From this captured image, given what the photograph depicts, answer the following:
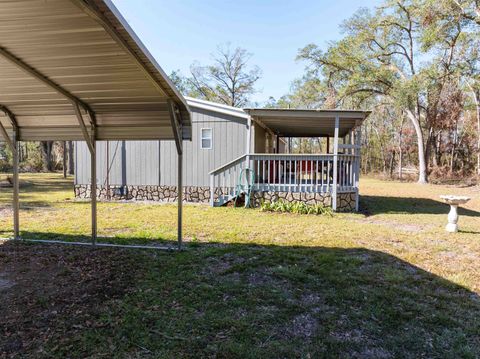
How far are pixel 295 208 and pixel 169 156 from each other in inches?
193

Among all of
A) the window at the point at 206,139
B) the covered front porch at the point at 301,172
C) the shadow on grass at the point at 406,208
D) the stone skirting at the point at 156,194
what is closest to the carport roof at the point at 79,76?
the covered front porch at the point at 301,172

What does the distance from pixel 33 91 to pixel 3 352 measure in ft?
11.9

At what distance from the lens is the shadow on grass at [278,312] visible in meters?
2.51

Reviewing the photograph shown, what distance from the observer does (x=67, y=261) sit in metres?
4.52

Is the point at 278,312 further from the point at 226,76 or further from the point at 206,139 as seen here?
the point at 226,76

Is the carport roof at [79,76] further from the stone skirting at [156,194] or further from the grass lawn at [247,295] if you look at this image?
the stone skirting at [156,194]

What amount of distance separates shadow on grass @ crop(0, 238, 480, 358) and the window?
21.9ft

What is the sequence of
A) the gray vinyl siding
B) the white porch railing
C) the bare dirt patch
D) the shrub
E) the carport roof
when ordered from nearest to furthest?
the bare dirt patch < the carport roof < the shrub < the white porch railing < the gray vinyl siding

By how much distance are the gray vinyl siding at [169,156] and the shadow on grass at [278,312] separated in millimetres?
6488

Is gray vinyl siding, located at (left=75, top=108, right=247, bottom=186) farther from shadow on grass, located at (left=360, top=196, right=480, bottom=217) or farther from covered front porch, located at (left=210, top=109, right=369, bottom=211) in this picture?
shadow on grass, located at (left=360, top=196, right=480, bottom=217)

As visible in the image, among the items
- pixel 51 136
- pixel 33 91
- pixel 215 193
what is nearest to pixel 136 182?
pixel 215 193

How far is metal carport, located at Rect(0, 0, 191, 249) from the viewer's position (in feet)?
9.41

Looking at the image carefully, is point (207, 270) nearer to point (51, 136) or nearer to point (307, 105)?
point (51, 136)

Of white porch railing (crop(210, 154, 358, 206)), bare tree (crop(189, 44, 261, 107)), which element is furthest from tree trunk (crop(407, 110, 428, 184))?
bare tree (crop(189, 44, 261, 107))
